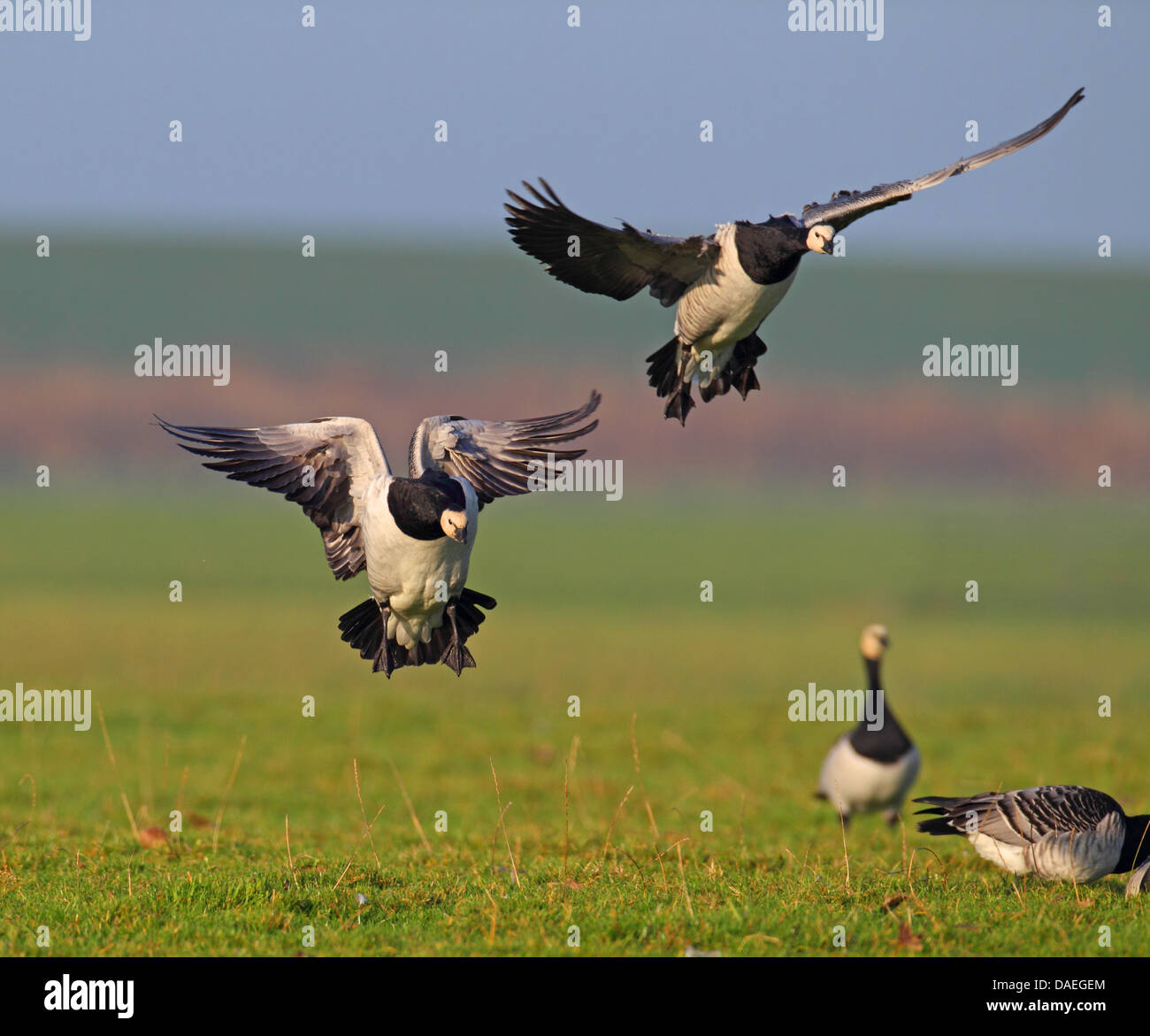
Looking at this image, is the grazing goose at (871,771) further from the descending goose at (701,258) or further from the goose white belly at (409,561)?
the goose white belly at (409,561)

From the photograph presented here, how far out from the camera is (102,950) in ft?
Result: 26.3

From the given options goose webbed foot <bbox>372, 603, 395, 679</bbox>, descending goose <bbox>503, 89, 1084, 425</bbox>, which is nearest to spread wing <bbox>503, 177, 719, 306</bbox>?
descending goose <bbox>503, 89, 1084, 425</bbox>

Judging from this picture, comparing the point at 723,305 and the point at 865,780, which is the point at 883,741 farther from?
the point at 723,305

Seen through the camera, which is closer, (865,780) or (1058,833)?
(1058,833)

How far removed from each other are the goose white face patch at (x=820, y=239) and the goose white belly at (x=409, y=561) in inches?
108

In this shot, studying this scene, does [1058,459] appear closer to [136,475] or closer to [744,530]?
[744,530]

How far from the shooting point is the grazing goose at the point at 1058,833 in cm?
1006

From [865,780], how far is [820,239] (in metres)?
6.99

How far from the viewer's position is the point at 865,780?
47.9 ft

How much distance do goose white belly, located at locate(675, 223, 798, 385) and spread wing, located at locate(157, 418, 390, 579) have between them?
2.38m

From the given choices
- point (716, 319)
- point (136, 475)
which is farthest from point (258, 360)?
point (716, 319)

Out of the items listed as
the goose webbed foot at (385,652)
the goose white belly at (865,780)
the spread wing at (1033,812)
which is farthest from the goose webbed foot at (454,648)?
the goose white belly at (865,780)

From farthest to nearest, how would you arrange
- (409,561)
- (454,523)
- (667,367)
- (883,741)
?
(883,741)
(667,367)
(409,561)
(454,523)

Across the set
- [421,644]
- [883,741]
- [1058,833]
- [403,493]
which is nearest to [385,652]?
[421,644]
